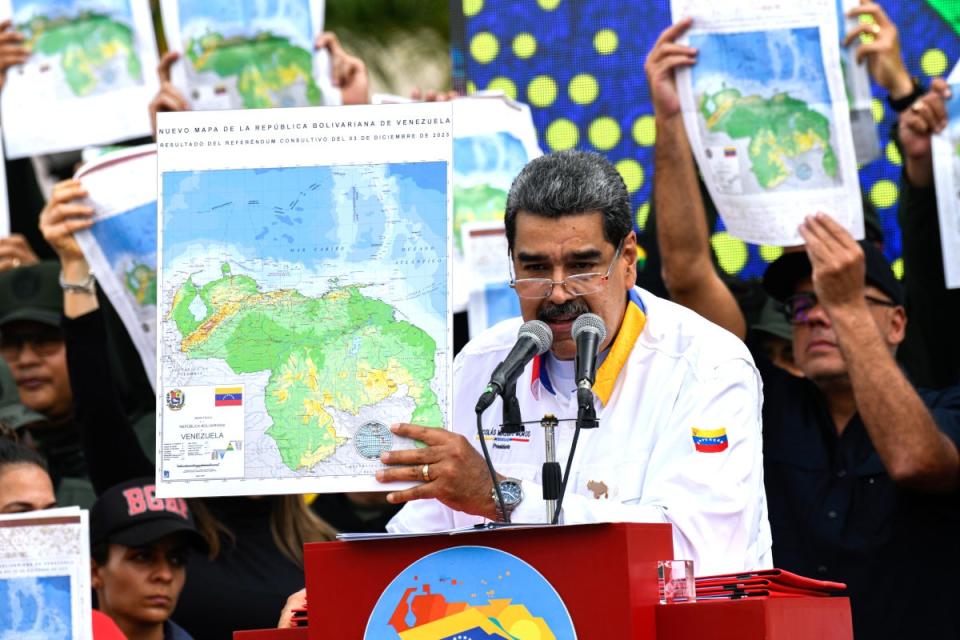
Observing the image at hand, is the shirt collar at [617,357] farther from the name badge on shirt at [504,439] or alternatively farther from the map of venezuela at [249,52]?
the map of venezuela at [249,52]

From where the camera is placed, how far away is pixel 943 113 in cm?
568

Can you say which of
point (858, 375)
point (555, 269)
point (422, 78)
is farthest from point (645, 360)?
point (422, 78)

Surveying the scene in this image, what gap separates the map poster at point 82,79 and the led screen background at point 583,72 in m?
1.36

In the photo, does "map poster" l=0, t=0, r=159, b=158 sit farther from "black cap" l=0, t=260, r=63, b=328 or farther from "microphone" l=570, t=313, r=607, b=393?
"microphone" l=570, t=313, r=607, b=393

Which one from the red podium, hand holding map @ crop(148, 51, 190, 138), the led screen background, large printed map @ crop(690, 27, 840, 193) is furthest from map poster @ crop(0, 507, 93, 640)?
the led screen background

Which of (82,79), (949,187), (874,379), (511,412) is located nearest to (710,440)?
(511,412)

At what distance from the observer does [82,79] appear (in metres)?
Result: 6.30

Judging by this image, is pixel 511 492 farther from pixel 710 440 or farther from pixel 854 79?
pixel 854 79

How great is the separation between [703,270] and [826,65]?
2.82 feet

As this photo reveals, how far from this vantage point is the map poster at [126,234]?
5.64m

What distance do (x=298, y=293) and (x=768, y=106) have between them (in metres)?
2.65

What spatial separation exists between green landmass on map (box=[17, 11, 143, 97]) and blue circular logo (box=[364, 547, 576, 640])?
3.67 metres

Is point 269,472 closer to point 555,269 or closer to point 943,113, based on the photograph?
point 555,269

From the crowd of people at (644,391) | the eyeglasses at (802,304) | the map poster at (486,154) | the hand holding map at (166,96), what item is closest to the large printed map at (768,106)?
the crowd of people at (644,391)
